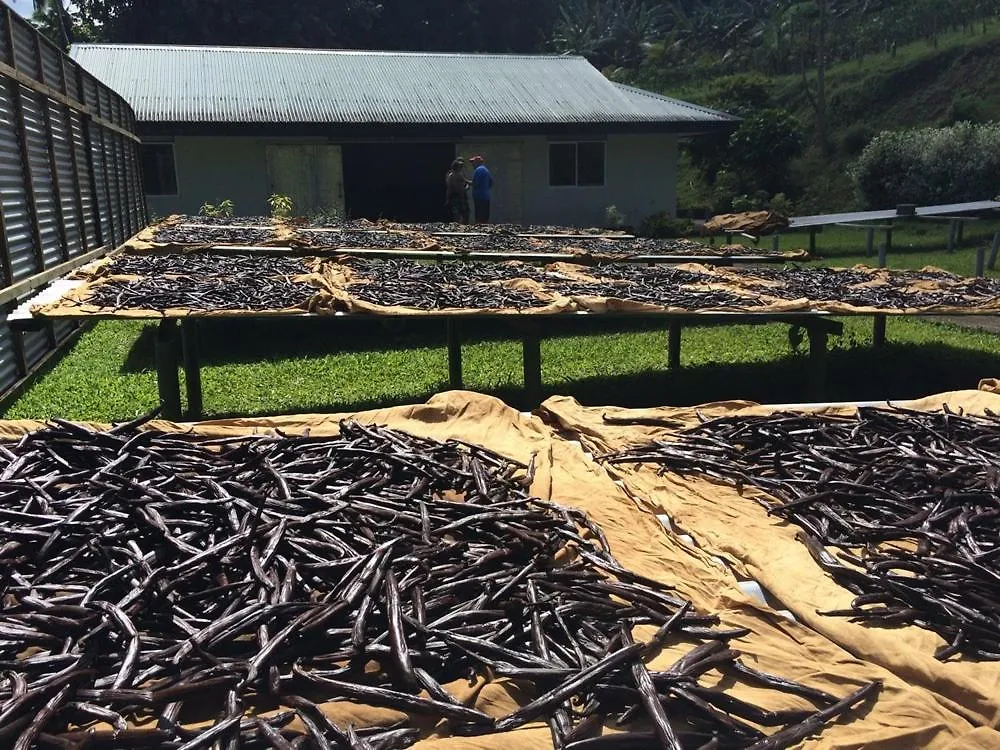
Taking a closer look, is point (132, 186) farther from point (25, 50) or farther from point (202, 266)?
point (202, 266)

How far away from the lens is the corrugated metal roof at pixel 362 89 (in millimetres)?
23188

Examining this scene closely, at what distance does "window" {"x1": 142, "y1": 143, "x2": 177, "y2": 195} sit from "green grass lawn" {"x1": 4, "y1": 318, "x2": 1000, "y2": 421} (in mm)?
11270

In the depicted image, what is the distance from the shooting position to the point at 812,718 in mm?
2496

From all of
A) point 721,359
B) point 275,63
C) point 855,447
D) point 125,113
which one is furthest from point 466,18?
point 855,447

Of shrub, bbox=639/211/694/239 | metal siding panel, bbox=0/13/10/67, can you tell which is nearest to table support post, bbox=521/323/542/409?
metal siding panel, bbox=0/13/10/67

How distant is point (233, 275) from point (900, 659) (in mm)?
8544

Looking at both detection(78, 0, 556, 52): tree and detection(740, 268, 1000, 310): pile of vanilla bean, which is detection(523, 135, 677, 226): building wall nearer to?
detection(740, 268, 1000, 310): pile of vanilla bean

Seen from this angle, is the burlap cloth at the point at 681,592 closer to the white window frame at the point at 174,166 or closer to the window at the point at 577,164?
the white window frame at the point at 174,166

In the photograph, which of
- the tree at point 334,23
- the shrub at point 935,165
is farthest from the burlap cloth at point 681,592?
the tree at point 334,23

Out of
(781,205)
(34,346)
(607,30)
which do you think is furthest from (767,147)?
(34,346)

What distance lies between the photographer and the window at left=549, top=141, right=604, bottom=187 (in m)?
25.5

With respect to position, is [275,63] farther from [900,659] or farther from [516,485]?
[900,659]

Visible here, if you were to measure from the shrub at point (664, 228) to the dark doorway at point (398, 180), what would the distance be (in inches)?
246

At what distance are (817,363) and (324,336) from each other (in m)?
7.15
